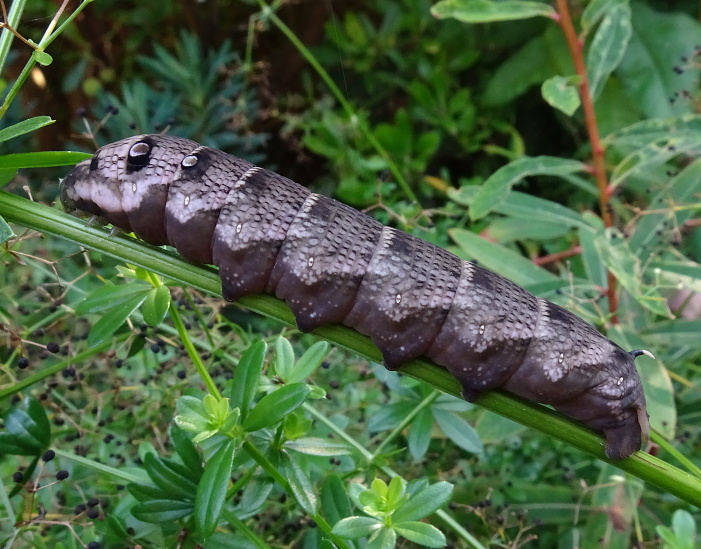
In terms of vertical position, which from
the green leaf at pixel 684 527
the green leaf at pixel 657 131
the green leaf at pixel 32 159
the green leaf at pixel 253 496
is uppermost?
the green leaf at pixel 657 131

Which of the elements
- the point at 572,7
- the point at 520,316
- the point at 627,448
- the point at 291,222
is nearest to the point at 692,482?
the point at 627,448

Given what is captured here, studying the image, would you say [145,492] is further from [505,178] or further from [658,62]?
[658,62]

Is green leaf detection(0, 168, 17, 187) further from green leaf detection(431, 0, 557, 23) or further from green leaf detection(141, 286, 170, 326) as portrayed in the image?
green leaf detection(431, 0, 557, 23)

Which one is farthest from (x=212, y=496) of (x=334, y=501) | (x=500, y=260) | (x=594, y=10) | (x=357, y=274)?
(x=594, y=10)

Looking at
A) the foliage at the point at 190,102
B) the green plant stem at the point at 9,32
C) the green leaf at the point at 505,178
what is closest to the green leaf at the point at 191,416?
the green plant stem at the point at 9,32

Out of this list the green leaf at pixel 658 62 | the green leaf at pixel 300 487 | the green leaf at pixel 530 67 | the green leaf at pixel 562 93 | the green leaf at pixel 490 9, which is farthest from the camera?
the green leaf at pixel 530 67

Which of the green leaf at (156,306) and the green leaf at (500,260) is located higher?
the green leaf at (156,306)

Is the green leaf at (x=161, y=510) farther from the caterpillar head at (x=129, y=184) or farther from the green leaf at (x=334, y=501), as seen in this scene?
the caterpillar head at (x=129, y=184)
